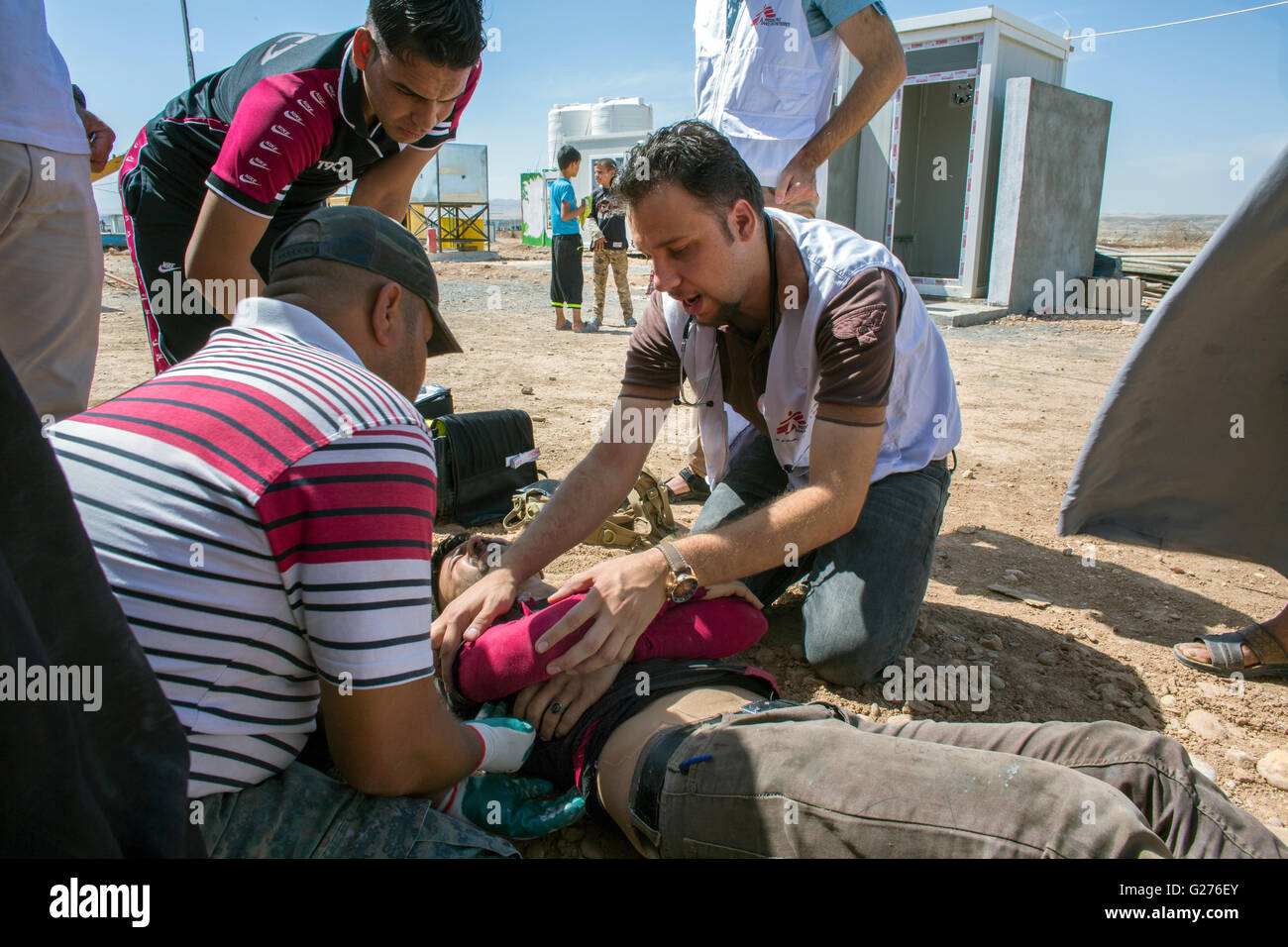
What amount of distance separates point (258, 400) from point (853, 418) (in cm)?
158

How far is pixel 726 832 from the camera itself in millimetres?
1525

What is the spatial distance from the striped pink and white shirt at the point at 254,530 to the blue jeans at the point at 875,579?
134cm

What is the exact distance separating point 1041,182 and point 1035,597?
1022 centimetres

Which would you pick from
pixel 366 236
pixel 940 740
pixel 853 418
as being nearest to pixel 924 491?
pixel 853 418

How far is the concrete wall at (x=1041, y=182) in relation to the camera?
10.9 m

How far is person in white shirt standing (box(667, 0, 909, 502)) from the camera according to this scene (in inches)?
133

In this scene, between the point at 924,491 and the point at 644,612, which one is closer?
the point at 644,612

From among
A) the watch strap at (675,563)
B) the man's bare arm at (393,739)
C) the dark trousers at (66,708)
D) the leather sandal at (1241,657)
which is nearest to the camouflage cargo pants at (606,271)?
the leather sandal at (1241,657)

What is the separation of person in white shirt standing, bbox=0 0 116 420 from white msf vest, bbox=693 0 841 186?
2468mm

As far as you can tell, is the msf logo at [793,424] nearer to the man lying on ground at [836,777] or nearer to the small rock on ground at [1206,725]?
the man lying on ground at [836,777]

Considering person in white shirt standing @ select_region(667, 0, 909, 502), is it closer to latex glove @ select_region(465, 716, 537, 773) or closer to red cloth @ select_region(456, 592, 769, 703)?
red cloth @ select_region(456, 592, 769, 703)

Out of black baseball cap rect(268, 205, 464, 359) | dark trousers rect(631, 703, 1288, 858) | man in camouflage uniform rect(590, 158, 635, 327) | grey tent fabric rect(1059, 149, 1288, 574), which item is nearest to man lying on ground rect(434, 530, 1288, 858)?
dark trousers rect(631, 703, 1288, 858)

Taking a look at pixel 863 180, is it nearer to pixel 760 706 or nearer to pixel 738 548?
pixel 738 548

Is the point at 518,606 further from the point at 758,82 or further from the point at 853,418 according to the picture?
the point at 758,82
